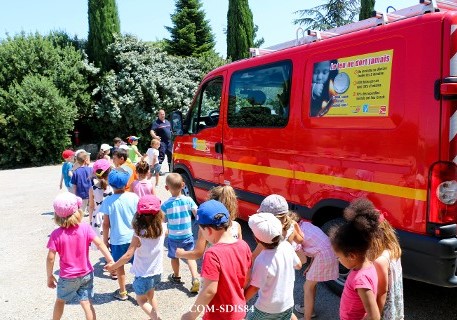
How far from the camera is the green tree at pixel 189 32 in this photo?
947 inches

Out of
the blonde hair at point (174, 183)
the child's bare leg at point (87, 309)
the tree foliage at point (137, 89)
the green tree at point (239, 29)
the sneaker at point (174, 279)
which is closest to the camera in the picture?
the child's bare leg at point (87, 309)

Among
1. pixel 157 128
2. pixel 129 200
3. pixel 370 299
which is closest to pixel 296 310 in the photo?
pixel 370 299

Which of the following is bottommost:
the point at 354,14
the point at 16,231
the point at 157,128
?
the point at 16,231

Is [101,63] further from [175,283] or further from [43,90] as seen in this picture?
[175,283]

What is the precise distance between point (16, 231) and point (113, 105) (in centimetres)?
1034

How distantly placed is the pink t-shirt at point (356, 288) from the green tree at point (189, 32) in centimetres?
2287

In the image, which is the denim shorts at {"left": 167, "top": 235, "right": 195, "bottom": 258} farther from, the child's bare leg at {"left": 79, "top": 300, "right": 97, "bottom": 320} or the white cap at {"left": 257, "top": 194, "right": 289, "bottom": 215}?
the white cap at {"left": 257, "top": 194, "right": 289, "bottom": 215}

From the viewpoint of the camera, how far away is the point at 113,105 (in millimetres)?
16500

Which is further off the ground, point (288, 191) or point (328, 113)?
point (328, 113)

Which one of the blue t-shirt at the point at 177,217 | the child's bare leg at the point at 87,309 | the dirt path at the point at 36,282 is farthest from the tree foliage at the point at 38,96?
the child's bare leg at the point at 87,309

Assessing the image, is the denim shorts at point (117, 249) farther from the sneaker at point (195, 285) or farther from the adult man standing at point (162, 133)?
the adult man standing at point (162, 133)

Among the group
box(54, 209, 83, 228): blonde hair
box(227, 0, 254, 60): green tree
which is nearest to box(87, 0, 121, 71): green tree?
box(227, 0, 254, 60): green tree

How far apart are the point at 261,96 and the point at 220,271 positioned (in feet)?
9.74

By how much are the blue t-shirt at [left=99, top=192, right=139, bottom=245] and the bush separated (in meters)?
12.7
